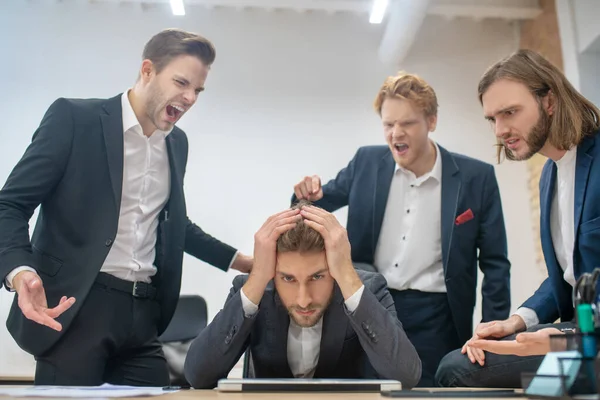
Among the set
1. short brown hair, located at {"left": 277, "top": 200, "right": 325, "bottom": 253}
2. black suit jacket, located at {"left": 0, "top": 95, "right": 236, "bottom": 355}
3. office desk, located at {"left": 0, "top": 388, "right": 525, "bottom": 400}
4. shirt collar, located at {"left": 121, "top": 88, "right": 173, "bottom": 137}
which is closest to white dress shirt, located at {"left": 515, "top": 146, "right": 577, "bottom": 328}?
short brown hair, located at {"left": 277, "top": 200, "right": 325, "bottom": 253}

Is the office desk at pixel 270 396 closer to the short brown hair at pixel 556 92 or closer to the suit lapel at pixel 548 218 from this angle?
the suit lapel at pixel 548 218

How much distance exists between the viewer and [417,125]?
2.63 m

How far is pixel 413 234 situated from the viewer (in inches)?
102

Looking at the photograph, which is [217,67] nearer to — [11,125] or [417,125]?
[11,125]

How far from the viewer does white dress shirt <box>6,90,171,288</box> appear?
210 centimetres

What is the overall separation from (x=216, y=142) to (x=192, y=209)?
56cm

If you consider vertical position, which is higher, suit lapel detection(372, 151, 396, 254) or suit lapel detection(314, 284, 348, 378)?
suit lapel detection(372, 151, 396, 254)

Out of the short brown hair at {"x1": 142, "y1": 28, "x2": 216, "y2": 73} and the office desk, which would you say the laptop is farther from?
the short brown hair at {"x1": 142, "y1": 28, "x2": 216, "y2": 73}

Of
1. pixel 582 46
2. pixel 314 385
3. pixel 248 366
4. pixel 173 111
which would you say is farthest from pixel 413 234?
pixel 582 46

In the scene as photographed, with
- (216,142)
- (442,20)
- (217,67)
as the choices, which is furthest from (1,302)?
(442,20)

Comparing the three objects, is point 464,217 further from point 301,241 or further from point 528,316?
point 301,241

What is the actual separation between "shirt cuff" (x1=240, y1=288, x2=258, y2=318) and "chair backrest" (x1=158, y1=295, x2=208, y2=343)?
132 cm

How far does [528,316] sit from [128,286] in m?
1.42

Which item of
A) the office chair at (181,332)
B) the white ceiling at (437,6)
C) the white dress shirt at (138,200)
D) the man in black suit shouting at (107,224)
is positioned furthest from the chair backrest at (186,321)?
the white ceiling at (437,6)
